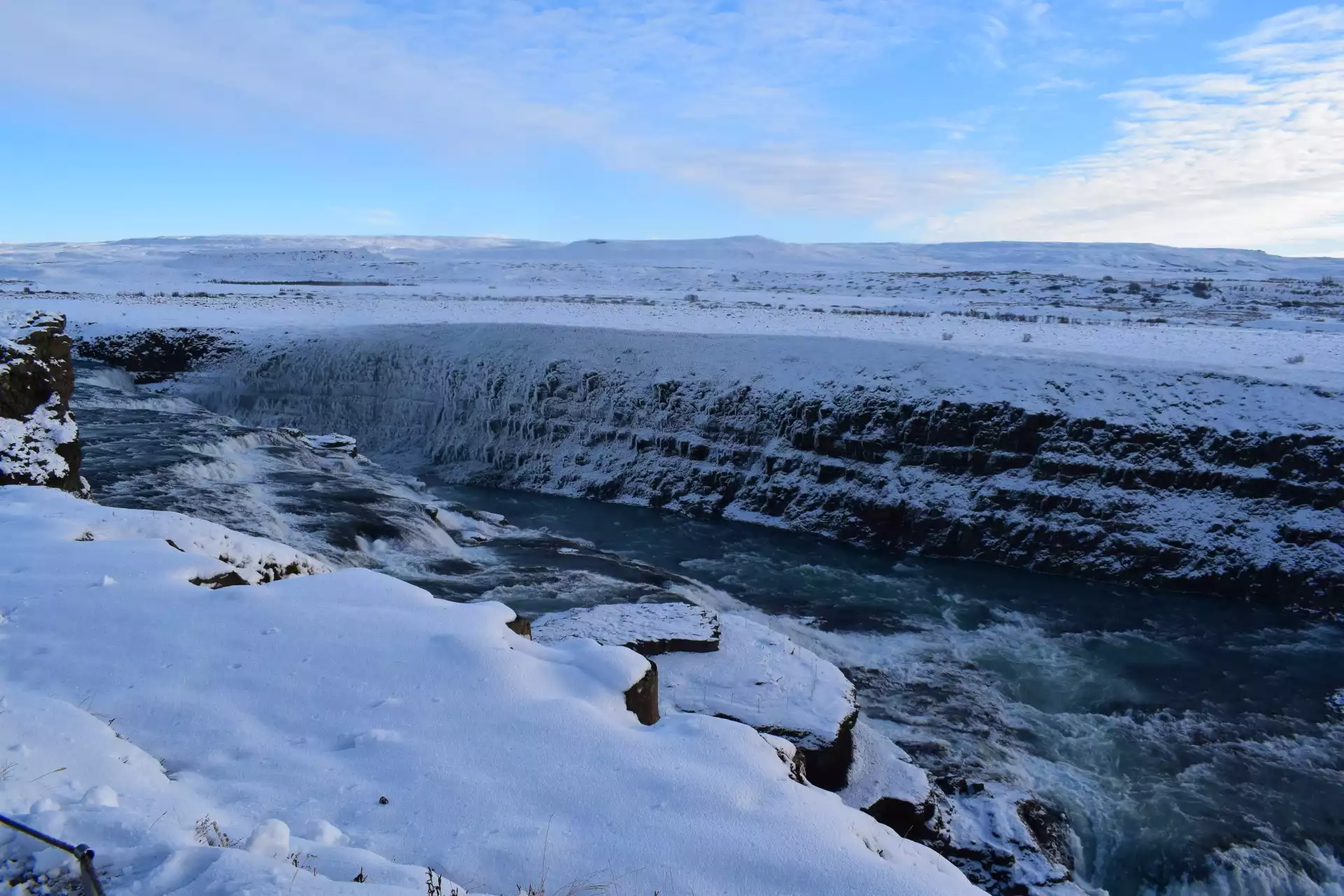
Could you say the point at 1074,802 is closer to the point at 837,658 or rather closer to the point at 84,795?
the point at 837,658

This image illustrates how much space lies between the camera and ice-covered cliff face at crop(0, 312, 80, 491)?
40.7 ft

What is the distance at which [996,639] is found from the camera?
15.1 metres

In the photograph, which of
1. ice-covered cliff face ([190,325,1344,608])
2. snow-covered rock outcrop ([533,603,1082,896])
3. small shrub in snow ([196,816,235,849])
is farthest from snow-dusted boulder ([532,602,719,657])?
ice-covered cliff face ([190,325,1344,608])

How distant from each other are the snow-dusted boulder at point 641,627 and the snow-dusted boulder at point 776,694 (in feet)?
0.52

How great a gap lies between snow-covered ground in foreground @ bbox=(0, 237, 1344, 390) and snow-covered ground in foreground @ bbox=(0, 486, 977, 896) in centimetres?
2041

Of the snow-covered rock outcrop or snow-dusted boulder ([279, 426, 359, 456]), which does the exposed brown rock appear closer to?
the snow-covered rock outcrop

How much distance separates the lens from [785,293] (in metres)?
58.0

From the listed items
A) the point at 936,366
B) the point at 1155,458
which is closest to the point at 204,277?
the point at 936,366

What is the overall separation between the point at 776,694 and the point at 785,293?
50622mm

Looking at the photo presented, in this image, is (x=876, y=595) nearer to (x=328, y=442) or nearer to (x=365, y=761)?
(x=365, y=761)

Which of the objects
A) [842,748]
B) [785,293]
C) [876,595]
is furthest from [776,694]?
[785,293]

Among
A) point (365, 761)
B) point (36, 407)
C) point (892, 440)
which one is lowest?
point (892, 440)

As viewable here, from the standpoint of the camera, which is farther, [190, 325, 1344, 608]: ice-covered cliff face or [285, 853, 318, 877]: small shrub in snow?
[190, 325, 1344, 608]: ice-covered cliff face

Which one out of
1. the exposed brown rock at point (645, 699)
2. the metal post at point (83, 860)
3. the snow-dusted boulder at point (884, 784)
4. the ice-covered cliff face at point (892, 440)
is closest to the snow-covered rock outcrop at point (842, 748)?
the snow-dusted boulder at point (884, 784)
